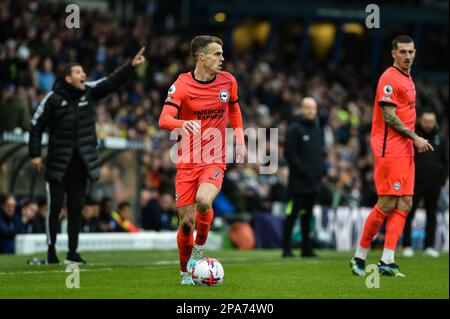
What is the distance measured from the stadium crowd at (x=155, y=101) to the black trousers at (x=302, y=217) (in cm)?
408

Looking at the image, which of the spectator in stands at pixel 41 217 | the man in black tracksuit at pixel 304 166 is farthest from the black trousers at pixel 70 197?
the spectator in stands at pixel 41 217

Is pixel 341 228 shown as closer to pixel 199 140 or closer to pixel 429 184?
pixel 429 184

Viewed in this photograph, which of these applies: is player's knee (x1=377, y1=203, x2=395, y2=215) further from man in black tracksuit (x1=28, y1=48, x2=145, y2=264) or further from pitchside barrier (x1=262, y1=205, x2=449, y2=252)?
pitchside barrier (x1=262, y1=205, x2=449, y2=252)

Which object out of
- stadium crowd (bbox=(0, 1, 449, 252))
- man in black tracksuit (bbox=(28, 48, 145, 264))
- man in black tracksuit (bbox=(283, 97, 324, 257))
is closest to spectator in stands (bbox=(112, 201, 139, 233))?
stadium crowd (bbox=(0, 1, 449, 252))

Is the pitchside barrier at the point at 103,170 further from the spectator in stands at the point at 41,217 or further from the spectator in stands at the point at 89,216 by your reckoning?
the spectator in stands at the point at 41,217

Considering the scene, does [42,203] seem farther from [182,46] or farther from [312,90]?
[312,90]

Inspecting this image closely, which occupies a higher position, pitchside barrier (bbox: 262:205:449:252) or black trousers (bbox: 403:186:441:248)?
black trousers (bbox: 403:186:441:248)

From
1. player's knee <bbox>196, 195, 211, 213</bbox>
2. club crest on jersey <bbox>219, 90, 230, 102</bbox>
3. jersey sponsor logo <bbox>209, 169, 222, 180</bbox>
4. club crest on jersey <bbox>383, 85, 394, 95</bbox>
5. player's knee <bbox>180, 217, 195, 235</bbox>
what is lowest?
player's knee <bbox>180, 217, 195, 235</bbox>

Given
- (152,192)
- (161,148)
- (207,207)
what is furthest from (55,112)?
(161,148)

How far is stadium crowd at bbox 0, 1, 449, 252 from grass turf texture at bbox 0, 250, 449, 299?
4.95 m

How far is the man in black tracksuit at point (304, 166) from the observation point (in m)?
17.1

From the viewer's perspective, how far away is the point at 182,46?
3316cm

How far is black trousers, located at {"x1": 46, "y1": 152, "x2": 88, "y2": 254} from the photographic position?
14016mm
